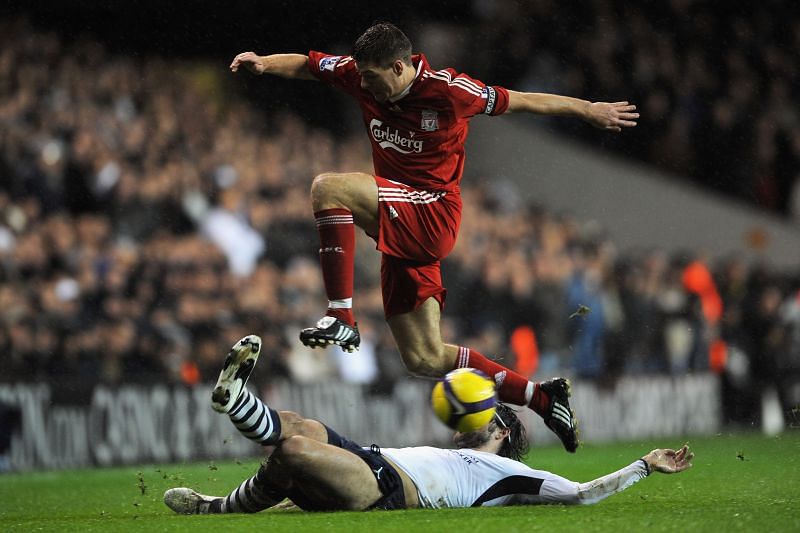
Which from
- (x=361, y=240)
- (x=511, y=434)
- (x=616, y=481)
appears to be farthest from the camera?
(x=361, y=240)

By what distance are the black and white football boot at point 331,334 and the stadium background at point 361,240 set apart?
14.4ft

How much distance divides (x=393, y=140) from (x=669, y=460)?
2.32m

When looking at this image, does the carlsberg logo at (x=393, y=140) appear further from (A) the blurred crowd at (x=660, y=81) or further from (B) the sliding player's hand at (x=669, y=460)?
(A) the blurred crowd at (x=660, y=81)

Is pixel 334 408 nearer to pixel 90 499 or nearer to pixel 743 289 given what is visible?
pixel 90 499

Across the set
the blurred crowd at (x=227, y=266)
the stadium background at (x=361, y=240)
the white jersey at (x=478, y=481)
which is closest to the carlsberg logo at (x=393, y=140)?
the white jersey at (x=478, y=481)

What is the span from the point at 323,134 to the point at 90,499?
9189 millimetres

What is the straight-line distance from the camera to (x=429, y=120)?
271 inches

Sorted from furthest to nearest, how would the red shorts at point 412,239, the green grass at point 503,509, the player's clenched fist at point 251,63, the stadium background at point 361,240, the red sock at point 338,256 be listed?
the stadium background at point 361,240 < the player's clenched fist at point 251,63 < the red shorts at point 412,239 < the red sock at point 338,256 < the green grass at point 503,509

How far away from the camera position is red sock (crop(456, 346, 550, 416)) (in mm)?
7207

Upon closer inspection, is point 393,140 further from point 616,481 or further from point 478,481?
point 616,481

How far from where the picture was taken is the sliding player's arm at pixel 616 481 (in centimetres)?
618

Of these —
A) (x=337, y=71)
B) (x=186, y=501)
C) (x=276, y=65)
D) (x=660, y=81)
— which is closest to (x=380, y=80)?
(x=337, y=71)

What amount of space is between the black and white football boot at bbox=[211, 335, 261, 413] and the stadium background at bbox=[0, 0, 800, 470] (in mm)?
4642

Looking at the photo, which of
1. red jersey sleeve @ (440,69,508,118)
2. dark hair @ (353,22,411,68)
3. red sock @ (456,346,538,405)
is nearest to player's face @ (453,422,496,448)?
red sock @ (456,346,538,405)
